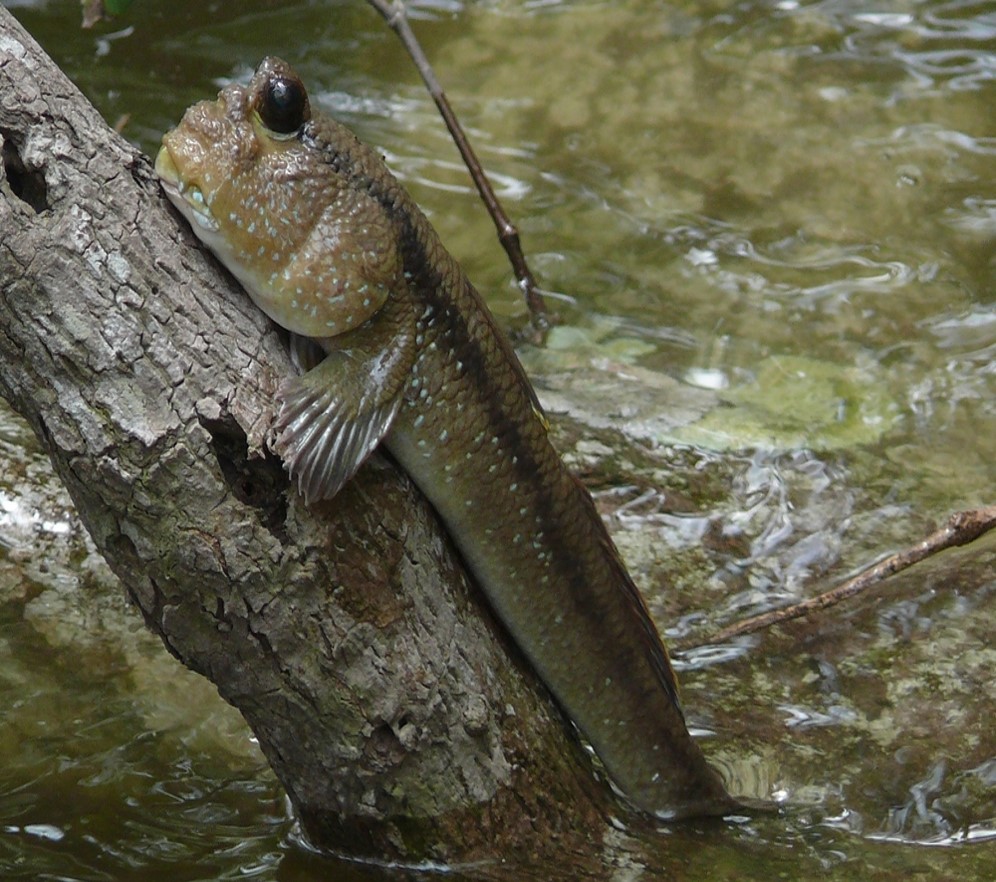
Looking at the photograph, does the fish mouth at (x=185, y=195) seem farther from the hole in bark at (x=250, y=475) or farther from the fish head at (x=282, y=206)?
the hole in bark at (x=250, y=475)

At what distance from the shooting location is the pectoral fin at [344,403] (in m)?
1.77

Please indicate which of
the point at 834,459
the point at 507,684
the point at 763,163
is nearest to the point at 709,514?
the point at 834,459

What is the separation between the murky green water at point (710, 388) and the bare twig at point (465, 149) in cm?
24

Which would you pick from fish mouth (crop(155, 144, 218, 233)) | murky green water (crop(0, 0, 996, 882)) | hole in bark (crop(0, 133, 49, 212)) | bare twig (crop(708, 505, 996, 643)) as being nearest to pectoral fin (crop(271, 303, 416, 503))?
fish mouth (crop(155, 144, 218, 233))

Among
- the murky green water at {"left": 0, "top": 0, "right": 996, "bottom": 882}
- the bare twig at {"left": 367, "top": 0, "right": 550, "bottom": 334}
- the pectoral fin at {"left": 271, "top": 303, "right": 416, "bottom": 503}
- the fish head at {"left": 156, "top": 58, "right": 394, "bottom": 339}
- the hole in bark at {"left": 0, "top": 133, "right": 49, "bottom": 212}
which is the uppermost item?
the hole in bark at {"left": 0, "top": 133, "right": 49, "bottom": 212}

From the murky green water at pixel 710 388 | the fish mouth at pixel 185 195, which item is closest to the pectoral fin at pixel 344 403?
the fish mouth at pixel 185 195

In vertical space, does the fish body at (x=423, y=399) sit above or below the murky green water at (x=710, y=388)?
above

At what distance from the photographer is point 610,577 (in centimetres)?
220

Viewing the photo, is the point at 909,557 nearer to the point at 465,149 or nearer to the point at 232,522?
the point at 232,522

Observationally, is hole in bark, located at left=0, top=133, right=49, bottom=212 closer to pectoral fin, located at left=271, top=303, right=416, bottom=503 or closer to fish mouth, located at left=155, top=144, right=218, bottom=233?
fish mouth, located at left=155, top=144, right=218, bottom=233

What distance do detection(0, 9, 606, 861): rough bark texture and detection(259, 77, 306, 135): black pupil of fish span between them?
220mm

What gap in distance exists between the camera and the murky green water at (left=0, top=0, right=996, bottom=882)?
2326mm

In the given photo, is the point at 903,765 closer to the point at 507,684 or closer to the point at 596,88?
the point at 507,684

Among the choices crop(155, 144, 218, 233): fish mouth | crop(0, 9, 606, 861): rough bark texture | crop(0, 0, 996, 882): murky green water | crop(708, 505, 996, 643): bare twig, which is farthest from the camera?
crop(708, 505, 996, 643): bare twig
